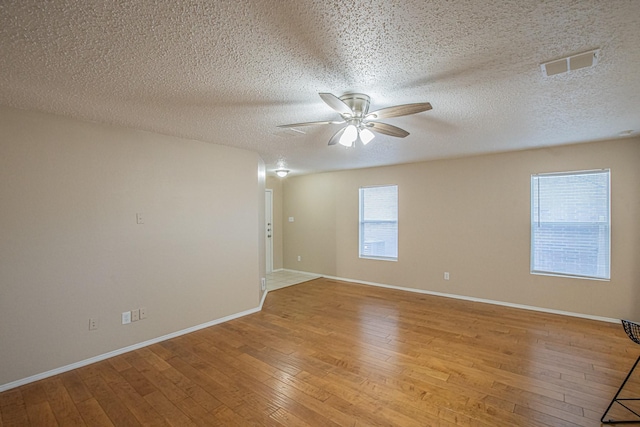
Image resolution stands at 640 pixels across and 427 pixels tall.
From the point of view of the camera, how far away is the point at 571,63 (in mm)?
1827

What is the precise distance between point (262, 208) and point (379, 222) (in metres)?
2.34

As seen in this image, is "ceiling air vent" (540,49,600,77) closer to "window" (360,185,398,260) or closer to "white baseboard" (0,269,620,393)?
"white baseboard" (0,269,620,393)

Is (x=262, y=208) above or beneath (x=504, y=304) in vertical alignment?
above

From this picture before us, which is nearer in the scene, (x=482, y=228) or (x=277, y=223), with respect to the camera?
(x=482, y=228)

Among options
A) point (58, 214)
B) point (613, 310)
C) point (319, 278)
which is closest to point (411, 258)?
point (319, 278)

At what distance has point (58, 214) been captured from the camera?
2727 mm

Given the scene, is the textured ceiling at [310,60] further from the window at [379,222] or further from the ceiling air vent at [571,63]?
the window at [379,222]

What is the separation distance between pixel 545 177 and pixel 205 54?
4573 mm

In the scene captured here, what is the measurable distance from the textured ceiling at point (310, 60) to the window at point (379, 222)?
2754 millimetres

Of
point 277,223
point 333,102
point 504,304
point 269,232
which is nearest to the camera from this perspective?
point 333,102

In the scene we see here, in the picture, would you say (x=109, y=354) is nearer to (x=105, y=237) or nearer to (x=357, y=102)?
(x=105, y=237)

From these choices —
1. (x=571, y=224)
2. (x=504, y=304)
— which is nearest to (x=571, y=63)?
(x=571, y=224)

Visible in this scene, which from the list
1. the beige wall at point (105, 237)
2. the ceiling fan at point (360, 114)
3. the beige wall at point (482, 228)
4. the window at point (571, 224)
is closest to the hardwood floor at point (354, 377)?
the beige wall at point (105, 237)

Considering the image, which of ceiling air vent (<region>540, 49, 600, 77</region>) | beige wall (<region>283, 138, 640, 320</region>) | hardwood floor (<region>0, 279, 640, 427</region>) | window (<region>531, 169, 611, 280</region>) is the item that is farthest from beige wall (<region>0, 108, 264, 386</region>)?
window (<region>531, 169, 611, 280</region>)
